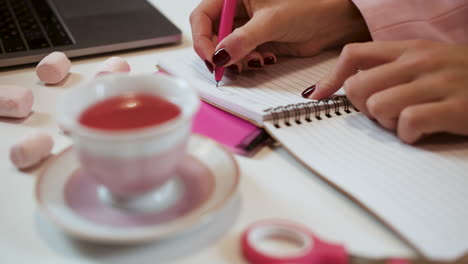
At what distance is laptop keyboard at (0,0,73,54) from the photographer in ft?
3.06

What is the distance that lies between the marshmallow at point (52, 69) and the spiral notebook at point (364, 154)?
0.60 feet

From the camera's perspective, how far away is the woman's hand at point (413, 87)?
636 mm

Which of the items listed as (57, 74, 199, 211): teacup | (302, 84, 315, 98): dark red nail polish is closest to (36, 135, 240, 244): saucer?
(57, 74, 199, 211): teacup

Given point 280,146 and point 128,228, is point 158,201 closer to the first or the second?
point 128,228

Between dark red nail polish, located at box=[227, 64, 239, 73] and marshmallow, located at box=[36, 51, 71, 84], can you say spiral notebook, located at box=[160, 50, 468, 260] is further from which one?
marshmallow, located at box=[36, 51, 71, 84]

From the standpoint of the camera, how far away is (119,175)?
0.45m

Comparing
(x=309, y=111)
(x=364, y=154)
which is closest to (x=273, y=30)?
(x=309, y=111)

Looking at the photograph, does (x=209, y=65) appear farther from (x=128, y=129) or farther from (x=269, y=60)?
(x=128, y=129)

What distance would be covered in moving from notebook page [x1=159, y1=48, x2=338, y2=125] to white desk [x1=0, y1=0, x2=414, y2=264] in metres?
0.10

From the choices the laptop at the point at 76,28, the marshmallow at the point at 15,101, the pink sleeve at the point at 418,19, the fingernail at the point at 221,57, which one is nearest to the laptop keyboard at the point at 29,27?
the laptop at the point at 76,28

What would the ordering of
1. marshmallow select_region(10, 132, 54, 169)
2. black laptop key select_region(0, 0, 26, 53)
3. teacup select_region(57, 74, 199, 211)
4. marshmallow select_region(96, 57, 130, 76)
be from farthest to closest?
black laptop key select_region(0, 0, 26, 53), marshmallow select_region(96, 57, 130, 76), marshmallow select_region(10, 132, 54, 169), teacup select_region(57, 74, 199, 211)

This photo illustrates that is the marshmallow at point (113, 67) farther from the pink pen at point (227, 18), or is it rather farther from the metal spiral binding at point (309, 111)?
the metal spiral binding at point (309, 111)

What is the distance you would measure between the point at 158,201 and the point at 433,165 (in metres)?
0.34

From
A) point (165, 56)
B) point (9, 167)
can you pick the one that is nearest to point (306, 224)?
point (9, 167)
